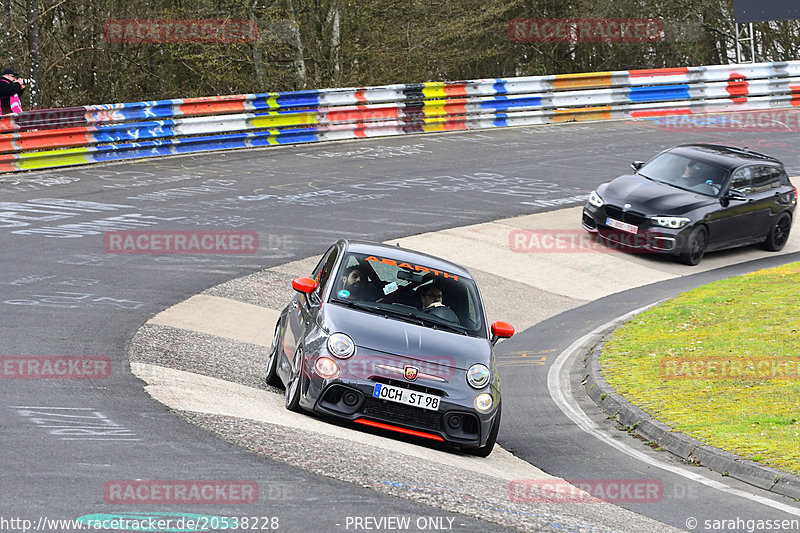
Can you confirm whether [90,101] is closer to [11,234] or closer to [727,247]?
[11,234]

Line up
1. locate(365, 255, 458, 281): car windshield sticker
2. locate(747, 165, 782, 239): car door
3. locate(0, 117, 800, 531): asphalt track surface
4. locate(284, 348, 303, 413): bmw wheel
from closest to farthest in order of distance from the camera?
locate(0, 117, 800, 531): asphalt track surface
locate(284, 348, 303, 413): bmw wheel
locate(365, 255, 458, 281): car windshield sticker
locate(747, 165, 782, 239): car door

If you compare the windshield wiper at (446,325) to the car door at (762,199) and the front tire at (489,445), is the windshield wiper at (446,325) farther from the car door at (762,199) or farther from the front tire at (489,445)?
the car door at (762,199)

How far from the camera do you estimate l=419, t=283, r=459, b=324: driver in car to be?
9.77 metres

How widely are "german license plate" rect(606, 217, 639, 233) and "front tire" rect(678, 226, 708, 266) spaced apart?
955 mm

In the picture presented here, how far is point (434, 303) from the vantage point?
32.3 feet

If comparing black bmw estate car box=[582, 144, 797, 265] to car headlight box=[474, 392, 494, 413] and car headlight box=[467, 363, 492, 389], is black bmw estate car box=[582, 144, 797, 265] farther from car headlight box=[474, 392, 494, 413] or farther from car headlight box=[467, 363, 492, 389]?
car headlight box=[474, 392, 494, 413]

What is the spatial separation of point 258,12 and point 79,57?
4.99 metres

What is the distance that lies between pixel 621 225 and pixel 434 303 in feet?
30.6

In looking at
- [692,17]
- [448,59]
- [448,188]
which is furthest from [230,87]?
[692,17]

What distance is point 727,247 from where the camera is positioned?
18984mm

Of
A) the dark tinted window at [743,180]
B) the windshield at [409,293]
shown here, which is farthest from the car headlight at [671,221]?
the windshield at [409,293]

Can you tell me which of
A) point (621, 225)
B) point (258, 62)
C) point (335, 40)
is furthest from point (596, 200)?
point (335, 40)

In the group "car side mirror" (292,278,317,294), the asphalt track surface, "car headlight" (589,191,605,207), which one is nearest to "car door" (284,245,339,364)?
"car side mirror" (292,278,317,294)

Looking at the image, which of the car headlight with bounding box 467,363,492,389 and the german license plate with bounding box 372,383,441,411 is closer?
the german license plate with bounding box 372,383,441,411
